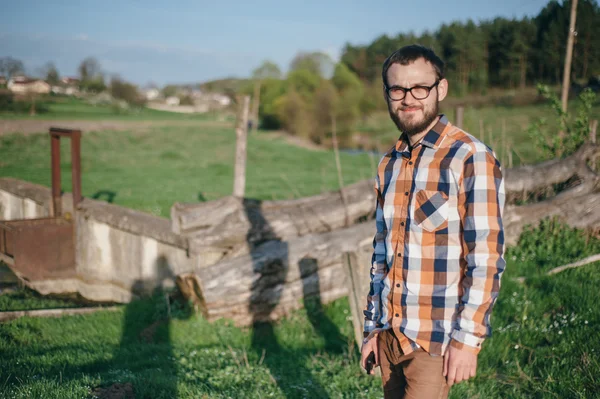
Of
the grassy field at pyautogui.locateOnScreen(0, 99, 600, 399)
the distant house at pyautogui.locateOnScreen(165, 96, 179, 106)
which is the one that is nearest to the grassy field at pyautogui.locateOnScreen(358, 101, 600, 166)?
the grassy field at pyautogui.locateOnScreen(0, 99, 600, 399)

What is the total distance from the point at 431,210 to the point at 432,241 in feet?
0.46

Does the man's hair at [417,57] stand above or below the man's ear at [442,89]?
above

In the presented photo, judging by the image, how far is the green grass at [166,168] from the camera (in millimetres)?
14289

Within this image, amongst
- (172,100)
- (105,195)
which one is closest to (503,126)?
(105,195)

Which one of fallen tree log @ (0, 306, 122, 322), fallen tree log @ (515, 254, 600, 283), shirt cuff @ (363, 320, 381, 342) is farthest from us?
fallen tree log @ (0, 306, 122, 322)

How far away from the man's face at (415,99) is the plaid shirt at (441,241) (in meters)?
0.07

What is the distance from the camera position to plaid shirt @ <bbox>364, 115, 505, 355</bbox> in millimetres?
2045

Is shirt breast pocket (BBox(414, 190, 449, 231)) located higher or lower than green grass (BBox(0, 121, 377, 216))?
higher

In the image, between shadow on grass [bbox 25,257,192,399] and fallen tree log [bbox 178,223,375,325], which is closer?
shadow on grass [bbox 25,257,192,399]

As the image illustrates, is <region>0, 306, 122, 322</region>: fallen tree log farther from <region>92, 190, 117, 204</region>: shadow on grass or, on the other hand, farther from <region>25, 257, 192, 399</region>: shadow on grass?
<region>92, 190, 117, 204</region>: shadow on grass

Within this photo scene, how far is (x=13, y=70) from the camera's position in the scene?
565 inches

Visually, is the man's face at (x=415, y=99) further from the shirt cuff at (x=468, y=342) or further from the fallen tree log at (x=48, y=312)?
the fallen tree log at (x=48, y=312)

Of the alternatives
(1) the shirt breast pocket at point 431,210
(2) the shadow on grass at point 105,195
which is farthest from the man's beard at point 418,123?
(2) the shadow on grass at point 105,195

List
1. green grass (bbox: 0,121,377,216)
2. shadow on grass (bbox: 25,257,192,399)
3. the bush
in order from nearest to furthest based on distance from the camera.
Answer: shadow on grass (bbox: 25,257,192,399) < green grass (bbox: 0,121,377,216) < the bush
